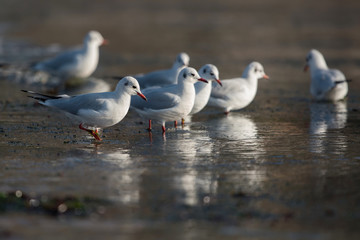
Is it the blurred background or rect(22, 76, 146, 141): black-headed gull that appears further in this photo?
the blurred background

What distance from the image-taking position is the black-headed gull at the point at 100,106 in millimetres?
8359

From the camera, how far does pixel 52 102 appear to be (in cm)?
884

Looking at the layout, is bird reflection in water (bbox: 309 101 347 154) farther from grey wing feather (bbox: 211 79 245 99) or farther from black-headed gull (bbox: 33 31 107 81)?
black-headed gull (bbox: 33 31 107 81)

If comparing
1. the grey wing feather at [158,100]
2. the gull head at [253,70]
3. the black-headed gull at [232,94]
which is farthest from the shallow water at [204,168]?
the gull head at [253,70]

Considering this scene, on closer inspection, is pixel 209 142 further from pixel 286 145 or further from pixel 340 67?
pixel 340 67

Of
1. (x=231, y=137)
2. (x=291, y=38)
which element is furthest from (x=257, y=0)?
(x=231, y=137)

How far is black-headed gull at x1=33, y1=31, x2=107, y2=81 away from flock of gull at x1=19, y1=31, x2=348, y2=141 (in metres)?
3.21

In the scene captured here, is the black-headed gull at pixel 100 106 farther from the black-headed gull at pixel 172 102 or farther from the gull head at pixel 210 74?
the gull head at pixel 210 74

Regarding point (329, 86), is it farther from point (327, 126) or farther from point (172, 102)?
point (172, 102)

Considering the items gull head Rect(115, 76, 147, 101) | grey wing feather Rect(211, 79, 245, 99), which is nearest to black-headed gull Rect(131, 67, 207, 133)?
gull head Rect(115, 76, 147, 101)

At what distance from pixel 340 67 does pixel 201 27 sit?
1042 centimetres

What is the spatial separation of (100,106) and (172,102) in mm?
1142

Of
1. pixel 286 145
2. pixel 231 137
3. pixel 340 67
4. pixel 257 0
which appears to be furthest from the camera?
pixel 257 0

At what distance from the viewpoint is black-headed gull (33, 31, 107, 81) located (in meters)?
14.6
